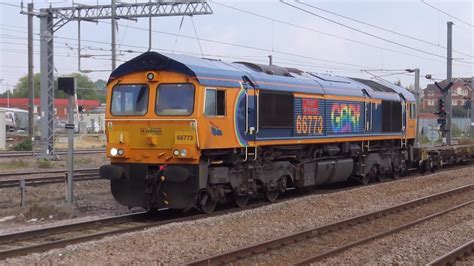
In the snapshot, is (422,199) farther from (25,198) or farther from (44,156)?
(44,156)

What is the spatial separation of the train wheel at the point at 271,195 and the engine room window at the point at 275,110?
1709mm

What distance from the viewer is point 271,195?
15.3 metres

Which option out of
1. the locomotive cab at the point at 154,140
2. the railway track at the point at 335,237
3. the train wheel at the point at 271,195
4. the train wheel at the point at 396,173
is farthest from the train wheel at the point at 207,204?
the train wheel at the point at 396,173

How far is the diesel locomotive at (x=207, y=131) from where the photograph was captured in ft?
40.7

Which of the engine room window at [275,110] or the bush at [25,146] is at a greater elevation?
the engine room window at [275,110]

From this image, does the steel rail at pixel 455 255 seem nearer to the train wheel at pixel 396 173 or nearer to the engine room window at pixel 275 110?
the engine room window at pixel 275 110

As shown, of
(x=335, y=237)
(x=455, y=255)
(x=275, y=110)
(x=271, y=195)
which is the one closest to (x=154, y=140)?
(x=275, y=110)

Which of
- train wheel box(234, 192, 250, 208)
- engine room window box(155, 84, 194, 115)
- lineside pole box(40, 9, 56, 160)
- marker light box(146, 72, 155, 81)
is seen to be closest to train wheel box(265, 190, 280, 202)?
train wheel box(234, 192, 250, 208)

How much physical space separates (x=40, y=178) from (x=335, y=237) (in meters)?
11.6

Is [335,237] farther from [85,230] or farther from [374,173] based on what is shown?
[374,173]

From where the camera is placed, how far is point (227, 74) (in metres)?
13.3

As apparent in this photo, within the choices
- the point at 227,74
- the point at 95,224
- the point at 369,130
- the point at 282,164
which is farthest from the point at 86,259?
the point at 369,130

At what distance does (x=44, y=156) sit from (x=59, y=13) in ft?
24.2

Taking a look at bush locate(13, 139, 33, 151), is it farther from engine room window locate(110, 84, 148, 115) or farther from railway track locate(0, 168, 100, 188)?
engine room window locate(110, 84, 148, 115)
